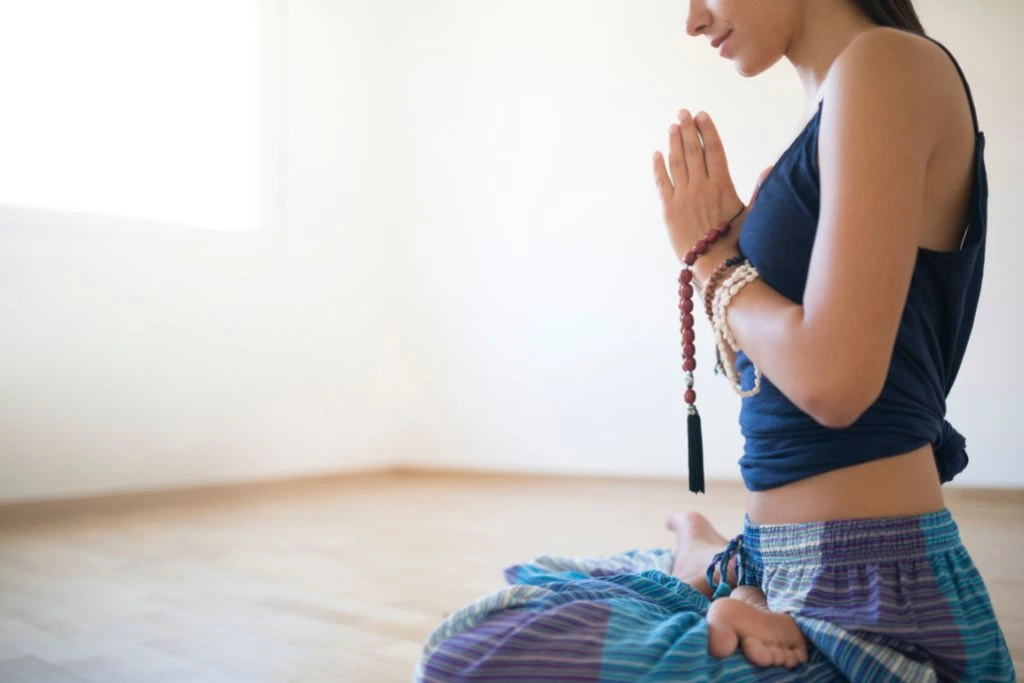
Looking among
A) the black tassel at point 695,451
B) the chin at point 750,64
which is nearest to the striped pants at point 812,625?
the black tassel at point 695,451

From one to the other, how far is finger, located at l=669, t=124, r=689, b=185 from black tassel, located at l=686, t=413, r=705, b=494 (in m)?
0.27

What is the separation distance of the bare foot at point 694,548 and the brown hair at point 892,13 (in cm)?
80

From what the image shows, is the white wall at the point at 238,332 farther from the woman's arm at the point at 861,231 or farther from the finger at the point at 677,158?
the woman's arm at the point at 861,231

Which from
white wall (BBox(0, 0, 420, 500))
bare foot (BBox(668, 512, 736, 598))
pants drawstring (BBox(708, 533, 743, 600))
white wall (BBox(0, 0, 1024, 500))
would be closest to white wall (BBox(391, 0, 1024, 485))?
white wall (BBox(0, 0, 1024, 500))

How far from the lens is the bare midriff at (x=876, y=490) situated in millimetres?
979

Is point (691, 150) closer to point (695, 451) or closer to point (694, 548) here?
point (695, 451)

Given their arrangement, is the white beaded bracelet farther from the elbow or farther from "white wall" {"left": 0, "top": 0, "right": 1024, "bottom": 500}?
"white wall" {"left": 0, "top": 0, "right": 1024, "bottom": 500}

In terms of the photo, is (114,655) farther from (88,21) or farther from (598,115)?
(598,115)

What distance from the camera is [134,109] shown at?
3.65 metres

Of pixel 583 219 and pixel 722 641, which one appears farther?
pixel 583 219

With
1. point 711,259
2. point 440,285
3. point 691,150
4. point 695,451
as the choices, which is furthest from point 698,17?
point 440,285

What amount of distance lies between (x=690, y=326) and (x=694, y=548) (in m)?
0.66

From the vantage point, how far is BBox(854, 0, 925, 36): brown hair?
3.57 feet

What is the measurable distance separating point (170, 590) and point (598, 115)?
287 centimetres
